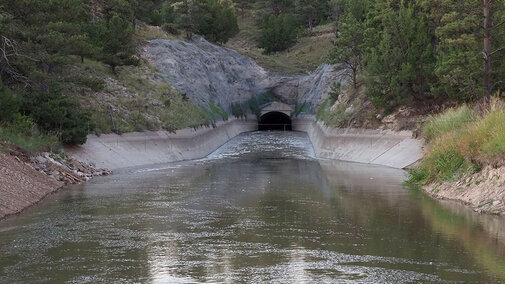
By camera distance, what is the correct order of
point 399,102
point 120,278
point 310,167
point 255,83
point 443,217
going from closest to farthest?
point 120,278, point 443,217, point 310,167, point 399,102, point 255,83

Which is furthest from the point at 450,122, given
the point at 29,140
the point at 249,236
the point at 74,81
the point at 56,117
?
the point at 74,81

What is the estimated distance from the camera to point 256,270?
16.0 meters

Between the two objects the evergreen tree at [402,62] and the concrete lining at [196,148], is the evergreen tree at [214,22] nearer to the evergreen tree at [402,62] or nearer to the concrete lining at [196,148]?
the concrete lining at [196,148]

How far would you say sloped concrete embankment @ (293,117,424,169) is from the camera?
45753mm

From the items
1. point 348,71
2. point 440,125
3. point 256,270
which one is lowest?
point 256,270

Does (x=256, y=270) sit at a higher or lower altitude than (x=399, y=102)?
lower

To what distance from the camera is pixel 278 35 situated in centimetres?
13050

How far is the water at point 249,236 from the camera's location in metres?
15.8

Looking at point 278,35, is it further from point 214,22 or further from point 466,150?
point 466,150

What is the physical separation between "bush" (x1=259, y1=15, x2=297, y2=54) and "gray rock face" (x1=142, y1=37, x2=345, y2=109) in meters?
20.7

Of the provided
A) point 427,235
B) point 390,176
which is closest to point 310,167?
point 390,176

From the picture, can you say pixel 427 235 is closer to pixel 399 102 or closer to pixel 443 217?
pixel 443 217

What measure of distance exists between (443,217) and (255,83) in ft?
283

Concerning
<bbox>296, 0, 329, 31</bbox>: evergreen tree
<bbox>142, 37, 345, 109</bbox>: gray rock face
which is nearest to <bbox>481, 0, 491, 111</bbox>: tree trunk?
<bbox>142, 37, 345, 109</bbox>: gray rock face
